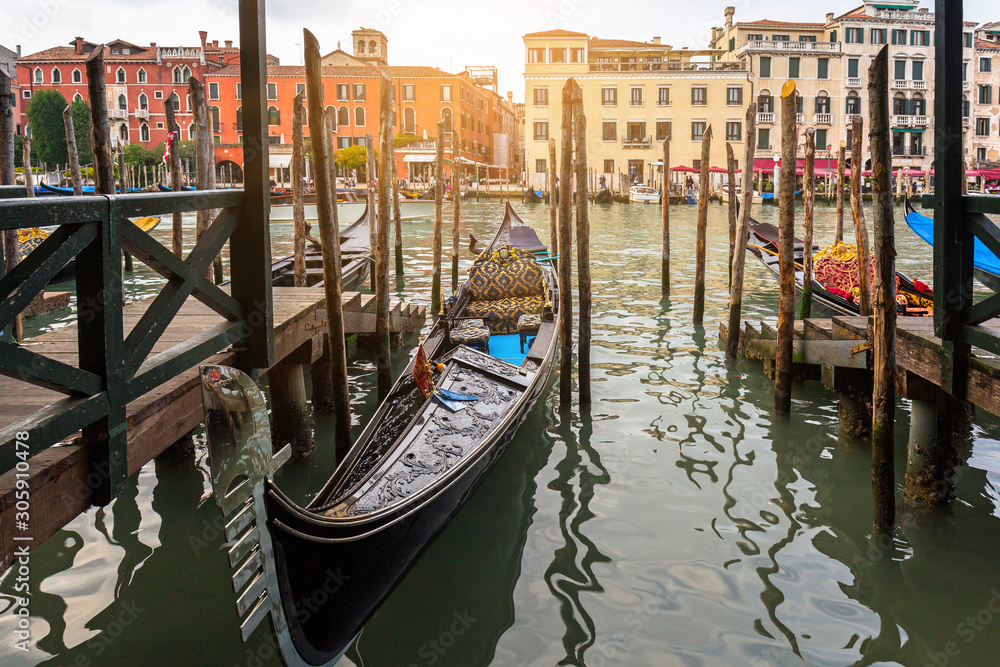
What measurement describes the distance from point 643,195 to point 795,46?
987 centimetres

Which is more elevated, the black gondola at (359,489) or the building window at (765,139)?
the building window at (765,139)

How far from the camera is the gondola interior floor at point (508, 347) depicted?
5361 millimetres

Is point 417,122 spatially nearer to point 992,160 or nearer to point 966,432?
point 992,160

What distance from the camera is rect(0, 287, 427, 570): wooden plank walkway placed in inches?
74.4

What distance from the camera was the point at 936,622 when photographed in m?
2.72

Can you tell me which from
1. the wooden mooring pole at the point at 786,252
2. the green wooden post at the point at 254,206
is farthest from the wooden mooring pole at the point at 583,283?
the green wooden post at the point at 254,206

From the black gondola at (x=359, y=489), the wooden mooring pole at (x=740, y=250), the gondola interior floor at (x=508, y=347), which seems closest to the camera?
A: the black gondola at (x=359, y=489)

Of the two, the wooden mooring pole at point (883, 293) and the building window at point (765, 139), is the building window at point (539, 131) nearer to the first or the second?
the building window at point (765, 139)

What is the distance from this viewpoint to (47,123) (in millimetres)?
31734

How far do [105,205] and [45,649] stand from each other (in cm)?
157

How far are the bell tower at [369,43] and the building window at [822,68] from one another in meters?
19.9

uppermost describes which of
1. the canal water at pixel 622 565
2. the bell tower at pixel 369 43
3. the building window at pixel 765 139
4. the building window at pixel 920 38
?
the bell tower at pixel 369 43

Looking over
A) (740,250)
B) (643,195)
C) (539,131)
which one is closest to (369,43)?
(539,131)

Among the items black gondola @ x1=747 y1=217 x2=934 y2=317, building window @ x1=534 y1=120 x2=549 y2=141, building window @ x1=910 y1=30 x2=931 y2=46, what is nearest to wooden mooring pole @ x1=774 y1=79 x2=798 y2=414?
black gondola @ x1=747 y1=217 x2=934 y2=317
